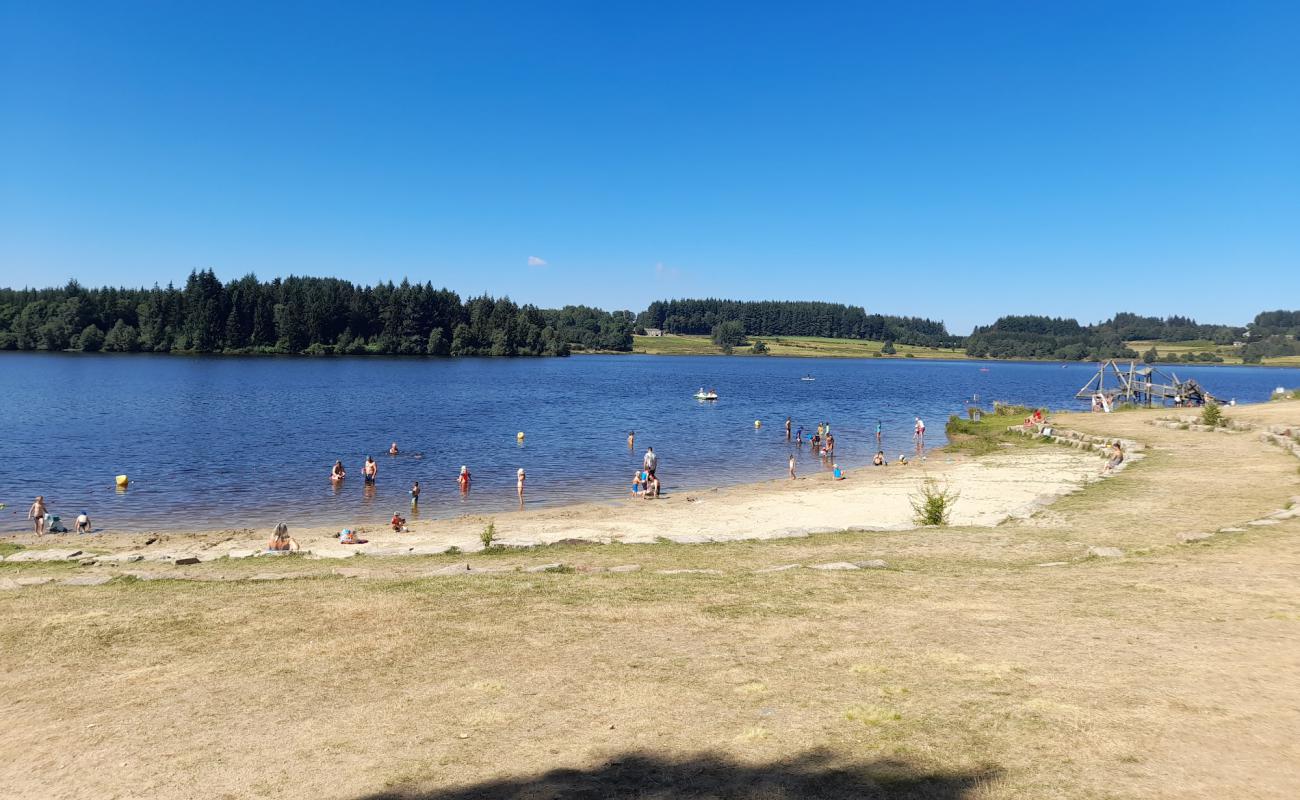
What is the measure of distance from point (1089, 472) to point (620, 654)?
92.6ft

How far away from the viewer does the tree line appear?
159m

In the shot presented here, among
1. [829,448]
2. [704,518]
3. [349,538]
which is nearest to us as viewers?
[349,538]

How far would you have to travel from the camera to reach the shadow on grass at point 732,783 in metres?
6.34

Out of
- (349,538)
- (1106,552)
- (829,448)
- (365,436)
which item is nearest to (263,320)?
(365,436)

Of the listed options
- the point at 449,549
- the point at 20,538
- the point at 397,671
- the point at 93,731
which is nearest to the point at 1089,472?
the point at 449,549

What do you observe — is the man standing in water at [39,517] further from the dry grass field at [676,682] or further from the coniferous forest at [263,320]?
the coniferous forest at [263,320]

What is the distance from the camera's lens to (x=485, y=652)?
998 cm

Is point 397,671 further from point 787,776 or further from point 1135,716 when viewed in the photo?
point 1135,716

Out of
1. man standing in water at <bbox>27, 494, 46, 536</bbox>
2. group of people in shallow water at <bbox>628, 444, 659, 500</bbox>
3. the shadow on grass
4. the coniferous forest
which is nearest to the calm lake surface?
group of people in shallow water at <bbox>628, 444, 659, 500</bbox>

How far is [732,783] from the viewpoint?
652 cm

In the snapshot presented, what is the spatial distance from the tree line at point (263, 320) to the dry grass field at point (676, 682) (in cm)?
16461

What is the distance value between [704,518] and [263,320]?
159908 mm

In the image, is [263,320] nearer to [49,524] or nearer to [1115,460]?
[49,524]

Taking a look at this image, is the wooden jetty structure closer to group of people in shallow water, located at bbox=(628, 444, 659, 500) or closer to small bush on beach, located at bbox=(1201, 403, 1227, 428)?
small bush on beach, located at bbox=(1201, 403, 1227, 428)
